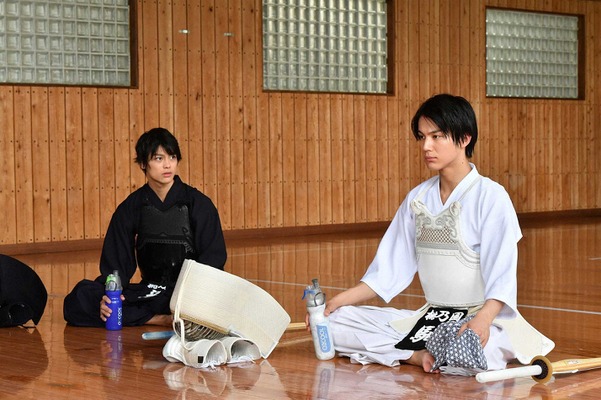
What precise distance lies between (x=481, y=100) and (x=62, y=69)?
4.80m

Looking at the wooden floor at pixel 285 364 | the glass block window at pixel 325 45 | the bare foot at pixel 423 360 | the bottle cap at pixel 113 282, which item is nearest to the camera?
the wooden floor at pixel 285 364

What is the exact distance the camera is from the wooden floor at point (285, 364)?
3252mm

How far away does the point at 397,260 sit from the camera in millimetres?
3789

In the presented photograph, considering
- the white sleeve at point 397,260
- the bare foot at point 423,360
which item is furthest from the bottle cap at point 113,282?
the bare foot at point 423,360

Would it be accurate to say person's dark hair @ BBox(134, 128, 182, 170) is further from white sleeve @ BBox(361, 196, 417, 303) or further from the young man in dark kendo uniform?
white sleeve @ BBox(361, 196, 417, 303)

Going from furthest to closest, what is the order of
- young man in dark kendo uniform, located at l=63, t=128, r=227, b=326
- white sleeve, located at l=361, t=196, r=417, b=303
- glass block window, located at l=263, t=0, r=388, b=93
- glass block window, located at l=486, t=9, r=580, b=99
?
glass block window, located at l=486, t=9, r=580, b=99 < glass block window, located at l=263, t=0, r=388, b=93 < young man in dark kendo uniform, located at l=63, t=128, r=227, b=326 < white sleeve, located at l=361, t=196, r=417, b=303

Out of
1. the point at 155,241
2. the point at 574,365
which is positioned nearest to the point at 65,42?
the point at 155,241

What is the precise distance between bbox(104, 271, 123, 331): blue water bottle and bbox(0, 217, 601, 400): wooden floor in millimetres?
57

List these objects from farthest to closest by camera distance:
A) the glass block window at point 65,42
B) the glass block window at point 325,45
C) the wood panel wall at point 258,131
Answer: the glass block window at point 325,45
the wood panel wall at point 258,131
the glass block window at point 65,42

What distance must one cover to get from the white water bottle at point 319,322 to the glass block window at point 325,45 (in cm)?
613

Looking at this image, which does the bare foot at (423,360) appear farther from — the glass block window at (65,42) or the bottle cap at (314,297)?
the glass block window at (65,42)

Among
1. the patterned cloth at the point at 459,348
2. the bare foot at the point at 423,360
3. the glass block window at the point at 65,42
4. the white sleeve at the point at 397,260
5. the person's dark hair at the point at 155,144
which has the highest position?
the glass block window at the point at 65,42

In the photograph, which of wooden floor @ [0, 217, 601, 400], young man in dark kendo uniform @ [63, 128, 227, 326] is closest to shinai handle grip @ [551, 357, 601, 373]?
wooden floor @ [0, 217, 601, 400]

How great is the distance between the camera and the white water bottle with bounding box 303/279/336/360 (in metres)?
3.64
